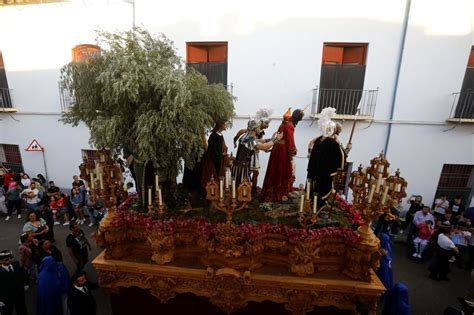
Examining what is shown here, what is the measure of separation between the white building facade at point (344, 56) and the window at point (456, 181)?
54mm

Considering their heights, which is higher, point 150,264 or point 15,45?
point 15,45

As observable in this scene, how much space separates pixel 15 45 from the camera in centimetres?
976

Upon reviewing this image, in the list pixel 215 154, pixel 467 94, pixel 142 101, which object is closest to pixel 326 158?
pixel 215 154

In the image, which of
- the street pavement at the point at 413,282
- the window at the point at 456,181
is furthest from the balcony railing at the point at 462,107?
the street pavement at the point at 413,282

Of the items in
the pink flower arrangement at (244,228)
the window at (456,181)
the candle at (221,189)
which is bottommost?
the window at (456,181)

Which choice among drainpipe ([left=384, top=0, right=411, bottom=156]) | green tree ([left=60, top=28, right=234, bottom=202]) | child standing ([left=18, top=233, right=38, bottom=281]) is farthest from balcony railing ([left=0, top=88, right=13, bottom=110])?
drainpipe ([left=384, top=0, right=411, bottom=156])

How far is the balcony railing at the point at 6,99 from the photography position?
10.4 meters

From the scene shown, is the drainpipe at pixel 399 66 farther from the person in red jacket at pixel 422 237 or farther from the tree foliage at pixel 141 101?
the tree foliage at pixel 141 101

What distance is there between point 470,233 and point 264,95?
23.1ft

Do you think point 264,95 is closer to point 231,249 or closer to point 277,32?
point 277,32

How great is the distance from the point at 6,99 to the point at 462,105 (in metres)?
17.2

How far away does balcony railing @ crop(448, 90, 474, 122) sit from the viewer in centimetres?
813

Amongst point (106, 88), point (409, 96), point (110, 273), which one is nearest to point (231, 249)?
point (110, 273)

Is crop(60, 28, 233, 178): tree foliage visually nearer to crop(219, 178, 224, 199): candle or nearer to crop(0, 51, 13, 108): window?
crop(219, 178, 224, 199): candle
